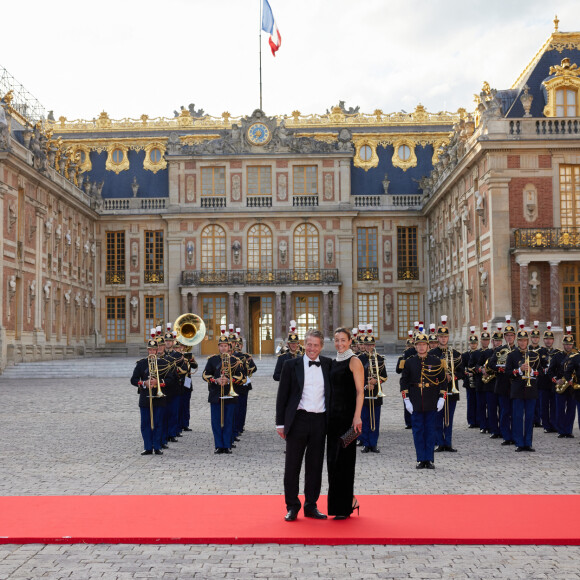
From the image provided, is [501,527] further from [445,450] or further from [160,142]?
[160,142]

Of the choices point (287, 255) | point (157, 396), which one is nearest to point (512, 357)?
point (157, 396)

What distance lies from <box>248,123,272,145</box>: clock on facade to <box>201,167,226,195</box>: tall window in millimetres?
2226

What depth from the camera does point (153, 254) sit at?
1763 inches

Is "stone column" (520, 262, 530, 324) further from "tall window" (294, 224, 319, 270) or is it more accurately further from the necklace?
the necklace

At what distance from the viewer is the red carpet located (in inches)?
267

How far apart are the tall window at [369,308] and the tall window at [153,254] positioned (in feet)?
35.9

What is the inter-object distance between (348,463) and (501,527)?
4.69 ft

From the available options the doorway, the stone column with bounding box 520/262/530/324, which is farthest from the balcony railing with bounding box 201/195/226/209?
the stone column with bounding box 520/262/530/324

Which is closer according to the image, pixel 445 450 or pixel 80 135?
pixel 445 450

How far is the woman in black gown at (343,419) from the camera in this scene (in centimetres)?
749

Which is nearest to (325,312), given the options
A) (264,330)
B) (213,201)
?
(264,330)

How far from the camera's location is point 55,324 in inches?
1486

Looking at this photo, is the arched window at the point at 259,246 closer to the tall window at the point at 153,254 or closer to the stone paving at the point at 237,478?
the tall window at the point at 153,254

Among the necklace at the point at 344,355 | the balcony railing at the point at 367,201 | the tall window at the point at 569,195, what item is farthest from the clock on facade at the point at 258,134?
the necklace at the point at 344,355
